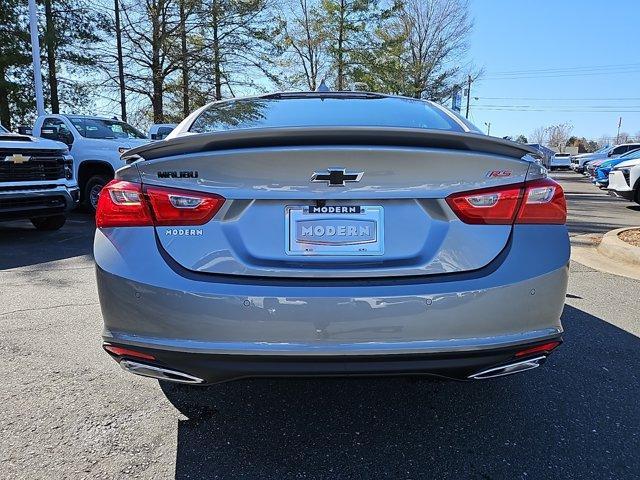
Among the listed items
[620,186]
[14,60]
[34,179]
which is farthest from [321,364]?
[14,60]

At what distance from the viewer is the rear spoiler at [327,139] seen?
182 cm

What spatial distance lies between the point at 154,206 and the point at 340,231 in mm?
712

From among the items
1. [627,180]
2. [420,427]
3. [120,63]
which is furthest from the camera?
[120,63]

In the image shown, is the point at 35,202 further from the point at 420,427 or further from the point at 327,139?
the point at 420,427

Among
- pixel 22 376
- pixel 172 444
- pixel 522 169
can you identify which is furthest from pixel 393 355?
pixel 22 376

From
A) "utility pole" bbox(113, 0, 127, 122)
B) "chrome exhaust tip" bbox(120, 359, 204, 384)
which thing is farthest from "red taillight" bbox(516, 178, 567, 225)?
"utility pole" bbox(113, 0, 127, 122)

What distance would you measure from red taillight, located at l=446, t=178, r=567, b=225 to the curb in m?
4.45

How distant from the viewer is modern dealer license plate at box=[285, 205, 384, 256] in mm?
1781

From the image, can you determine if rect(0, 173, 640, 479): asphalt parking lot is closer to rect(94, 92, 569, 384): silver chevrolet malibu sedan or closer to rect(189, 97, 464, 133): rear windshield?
rect(94, 92, 569, 384): silver chevrolet malibu sedan

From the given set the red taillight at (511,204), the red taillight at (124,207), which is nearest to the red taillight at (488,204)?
the red taillight at (511,204)

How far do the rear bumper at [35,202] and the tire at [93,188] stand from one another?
5.38 ft

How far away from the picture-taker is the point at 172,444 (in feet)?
7.06

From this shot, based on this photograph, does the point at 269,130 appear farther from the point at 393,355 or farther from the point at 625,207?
the point at 625,207

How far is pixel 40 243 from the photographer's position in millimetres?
6992
